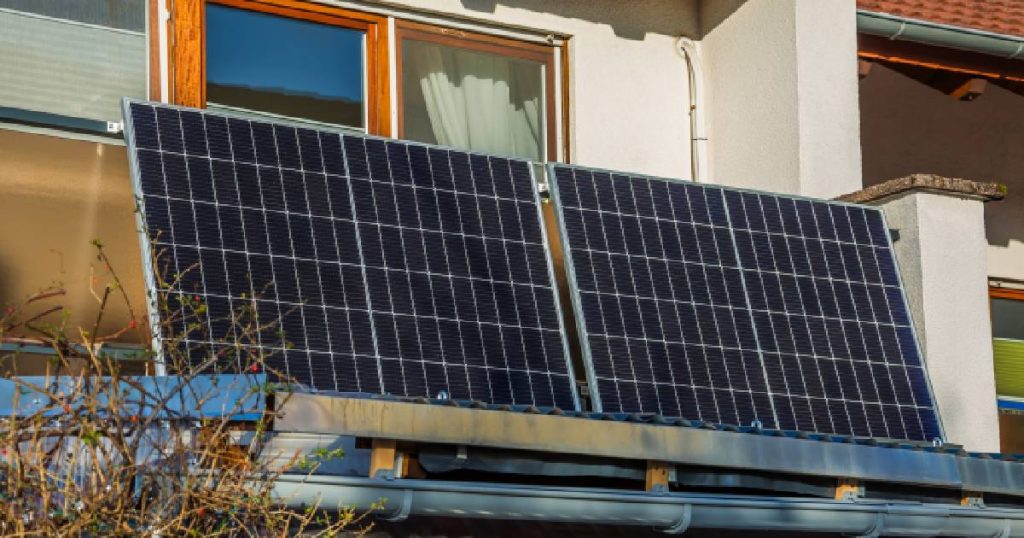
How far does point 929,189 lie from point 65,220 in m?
5.65

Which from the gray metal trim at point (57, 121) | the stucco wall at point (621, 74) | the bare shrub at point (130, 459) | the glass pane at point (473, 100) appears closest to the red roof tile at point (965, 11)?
the stucco wall at point (621, 74)

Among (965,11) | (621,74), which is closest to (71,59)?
(621,74)

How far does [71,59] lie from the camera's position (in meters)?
11.4

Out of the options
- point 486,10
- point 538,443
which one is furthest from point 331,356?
point 486,10

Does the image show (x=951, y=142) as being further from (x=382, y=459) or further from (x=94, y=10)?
(x=382, y=459)

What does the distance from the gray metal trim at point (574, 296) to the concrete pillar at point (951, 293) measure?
2526 mm

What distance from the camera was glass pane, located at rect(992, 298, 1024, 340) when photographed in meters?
15.3

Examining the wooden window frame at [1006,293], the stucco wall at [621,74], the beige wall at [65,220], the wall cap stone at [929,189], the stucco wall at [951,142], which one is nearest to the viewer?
the beige wall at [65,220]

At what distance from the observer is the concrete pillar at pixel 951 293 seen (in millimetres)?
11961

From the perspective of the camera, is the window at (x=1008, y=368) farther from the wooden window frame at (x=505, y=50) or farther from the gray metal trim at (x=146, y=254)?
the gray metal trim at (x=146, y=254)

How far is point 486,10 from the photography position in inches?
514

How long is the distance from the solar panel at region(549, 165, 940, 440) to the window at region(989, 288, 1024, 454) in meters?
2.94

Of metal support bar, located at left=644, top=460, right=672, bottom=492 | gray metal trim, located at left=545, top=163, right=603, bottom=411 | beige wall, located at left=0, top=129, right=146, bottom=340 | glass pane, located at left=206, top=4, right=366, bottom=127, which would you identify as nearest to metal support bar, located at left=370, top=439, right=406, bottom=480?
metal support bar, located at left=644, top=460, right=672, bottom=492

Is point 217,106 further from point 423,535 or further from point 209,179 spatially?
point 423,535
